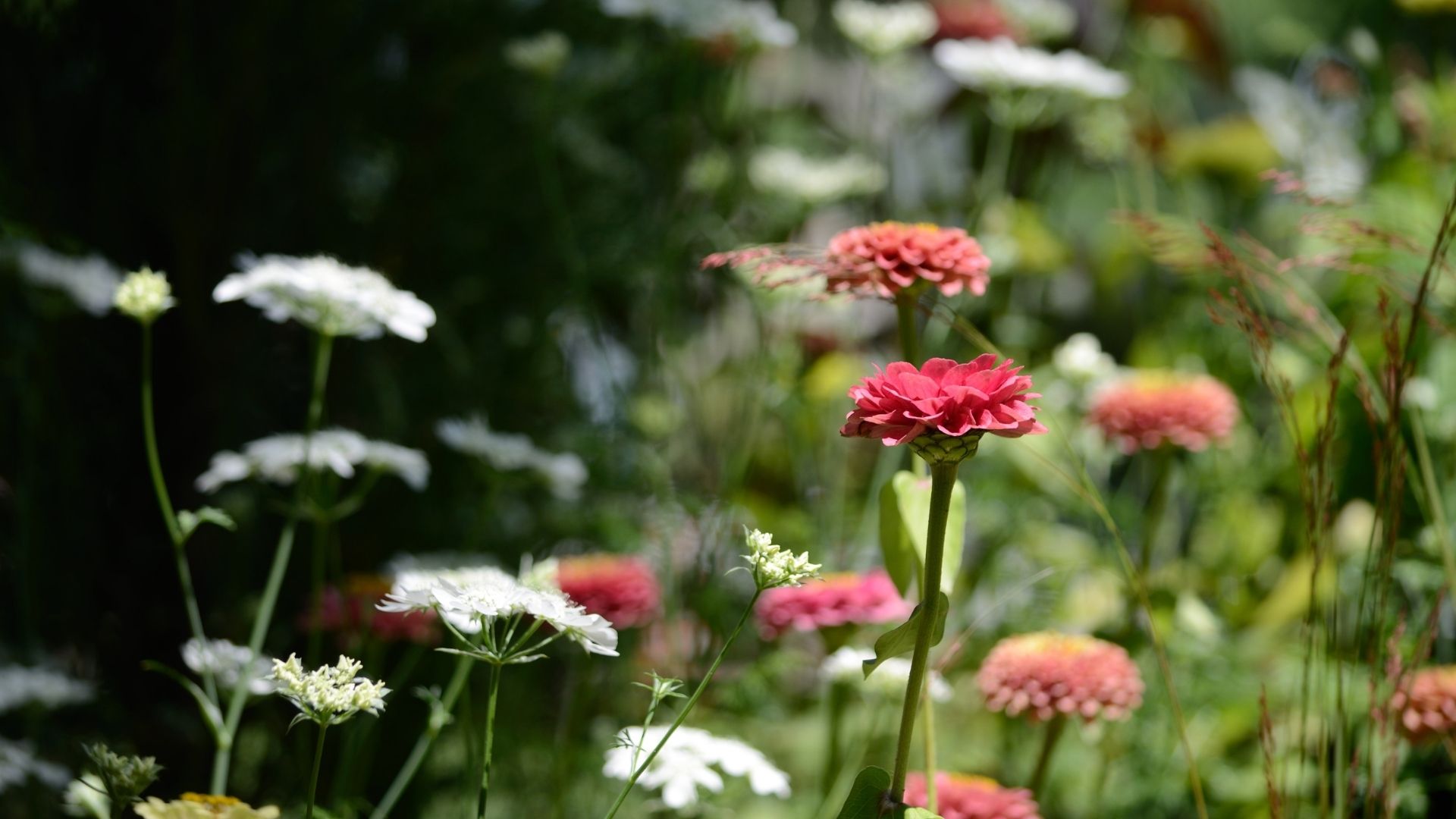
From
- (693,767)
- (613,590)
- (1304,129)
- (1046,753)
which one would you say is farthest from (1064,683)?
(1304,129)

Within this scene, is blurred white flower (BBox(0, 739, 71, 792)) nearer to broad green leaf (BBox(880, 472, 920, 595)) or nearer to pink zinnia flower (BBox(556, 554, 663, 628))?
pink zinnia flower (BBox(556, 554, 663, 628))

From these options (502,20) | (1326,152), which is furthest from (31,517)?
(1326,152)

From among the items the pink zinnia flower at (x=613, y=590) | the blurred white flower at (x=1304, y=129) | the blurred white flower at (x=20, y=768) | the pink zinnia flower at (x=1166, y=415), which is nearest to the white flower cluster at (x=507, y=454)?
the pink zinnia flower at (x=613, y=590)

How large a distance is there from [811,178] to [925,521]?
2.29 ft

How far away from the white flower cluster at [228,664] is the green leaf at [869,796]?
258 mm

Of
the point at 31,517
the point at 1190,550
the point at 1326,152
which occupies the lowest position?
the point at 1190,550

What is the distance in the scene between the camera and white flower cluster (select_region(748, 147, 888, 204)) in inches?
45.5

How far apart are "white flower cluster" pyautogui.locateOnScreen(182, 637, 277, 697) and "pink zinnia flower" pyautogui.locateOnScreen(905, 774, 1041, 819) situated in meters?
0.30

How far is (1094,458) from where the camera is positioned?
3.84 feet

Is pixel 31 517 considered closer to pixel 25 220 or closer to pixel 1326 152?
pixel 25 220

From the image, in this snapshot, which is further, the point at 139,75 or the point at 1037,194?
the point at 1037,194

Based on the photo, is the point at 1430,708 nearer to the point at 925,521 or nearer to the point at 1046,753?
the point at 1046,753

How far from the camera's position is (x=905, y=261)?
514 mm

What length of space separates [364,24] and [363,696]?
87cm
